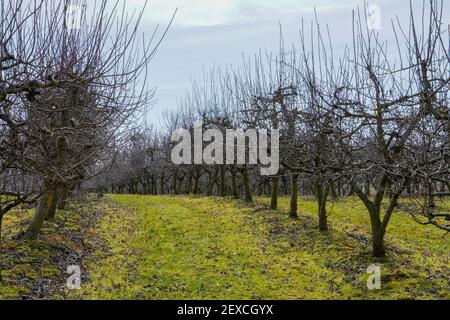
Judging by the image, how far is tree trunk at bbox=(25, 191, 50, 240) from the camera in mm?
12547

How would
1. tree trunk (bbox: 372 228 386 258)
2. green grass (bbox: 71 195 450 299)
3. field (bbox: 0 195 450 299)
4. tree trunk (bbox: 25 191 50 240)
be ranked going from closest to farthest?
field (bbox: 0 195 450 299), green grass (bbox: 71 195 450 299), tree trunk (bbox: 372 228 386 258), tree trunk (bbox: 25 191 50 240)

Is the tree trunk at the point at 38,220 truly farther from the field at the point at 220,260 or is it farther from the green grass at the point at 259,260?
the green grass at the point at 259,260

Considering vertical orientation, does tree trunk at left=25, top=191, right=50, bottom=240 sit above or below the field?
above

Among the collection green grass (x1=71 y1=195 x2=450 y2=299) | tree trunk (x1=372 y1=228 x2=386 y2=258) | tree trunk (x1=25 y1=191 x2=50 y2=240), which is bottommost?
green grass (x1=71 y1=195 x2=450 y2=299)

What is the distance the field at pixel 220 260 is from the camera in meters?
9.63

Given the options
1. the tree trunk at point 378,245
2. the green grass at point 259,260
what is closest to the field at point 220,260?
the green grass at point 259,260

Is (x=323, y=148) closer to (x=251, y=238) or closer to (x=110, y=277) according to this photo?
(x=251, y=238)

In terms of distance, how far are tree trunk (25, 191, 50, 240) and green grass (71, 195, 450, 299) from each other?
1709mm

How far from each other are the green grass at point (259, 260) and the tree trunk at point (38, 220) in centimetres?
171

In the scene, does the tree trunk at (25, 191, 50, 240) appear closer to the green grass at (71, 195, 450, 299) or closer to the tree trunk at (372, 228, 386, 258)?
the green grass at (71, 195, 450, 299)

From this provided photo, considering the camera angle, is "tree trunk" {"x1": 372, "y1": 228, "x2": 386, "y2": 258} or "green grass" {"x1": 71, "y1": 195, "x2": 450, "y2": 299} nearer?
"green grass" {"x1": 71, "y1": 195, "x2": 450, "y2": 299}

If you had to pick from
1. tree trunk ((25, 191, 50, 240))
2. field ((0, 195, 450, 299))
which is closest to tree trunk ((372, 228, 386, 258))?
field ((0, 195, 450, 299))

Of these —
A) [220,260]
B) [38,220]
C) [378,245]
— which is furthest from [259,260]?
[38,220]

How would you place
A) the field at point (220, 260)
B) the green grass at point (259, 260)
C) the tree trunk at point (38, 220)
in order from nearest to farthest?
the field at point (220, 260) → the green grass at point (259, 260) → the tree trunk at point (38, 220)
